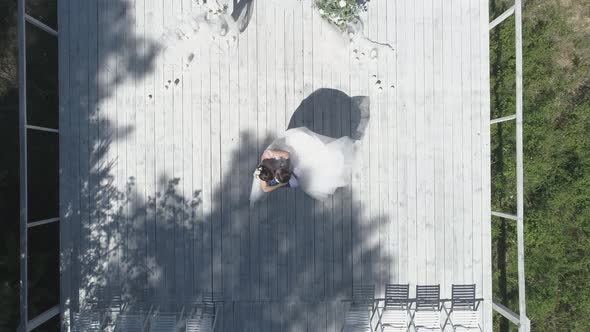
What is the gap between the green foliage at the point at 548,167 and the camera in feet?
29.7

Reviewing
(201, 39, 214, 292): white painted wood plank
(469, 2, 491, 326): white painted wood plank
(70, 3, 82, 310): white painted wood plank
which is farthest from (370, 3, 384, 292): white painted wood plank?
(70, 3, 82, 310): white painted wood plank

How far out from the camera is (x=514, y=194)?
915 cm

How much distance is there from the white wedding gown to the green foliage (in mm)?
4357

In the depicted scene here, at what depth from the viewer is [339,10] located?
716 cm

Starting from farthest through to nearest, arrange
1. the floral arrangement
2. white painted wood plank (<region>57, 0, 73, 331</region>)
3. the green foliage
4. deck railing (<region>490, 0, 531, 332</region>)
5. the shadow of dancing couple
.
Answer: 1. the green foliage
2. white painted wood plank (<region>57, 0, 73, 331</region>)
3. deck railing (<region>490, 0, 531, 332</region>)
4. the floral arrangement
5. the shadow of dancing couple

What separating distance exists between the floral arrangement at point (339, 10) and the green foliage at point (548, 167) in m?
4.12

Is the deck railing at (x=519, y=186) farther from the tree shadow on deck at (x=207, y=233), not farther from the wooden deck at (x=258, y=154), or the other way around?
the tree shadow on deck at (x=207, y=233)

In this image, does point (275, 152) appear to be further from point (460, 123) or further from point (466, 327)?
point (466, 327)

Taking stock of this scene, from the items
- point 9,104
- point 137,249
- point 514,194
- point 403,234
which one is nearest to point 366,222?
point 403,234

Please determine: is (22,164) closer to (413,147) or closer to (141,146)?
(141,146)

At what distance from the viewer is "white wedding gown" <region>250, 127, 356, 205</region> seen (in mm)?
6977

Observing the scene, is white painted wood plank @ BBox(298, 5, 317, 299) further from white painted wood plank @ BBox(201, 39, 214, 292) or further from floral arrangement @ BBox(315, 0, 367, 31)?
white painted wood plank @ BBox(201, 39, 214, 292)

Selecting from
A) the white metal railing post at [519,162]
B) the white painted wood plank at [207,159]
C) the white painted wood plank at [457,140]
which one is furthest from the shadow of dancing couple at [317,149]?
the white metal railing post at [519,162]

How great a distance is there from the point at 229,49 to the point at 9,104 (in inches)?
213
